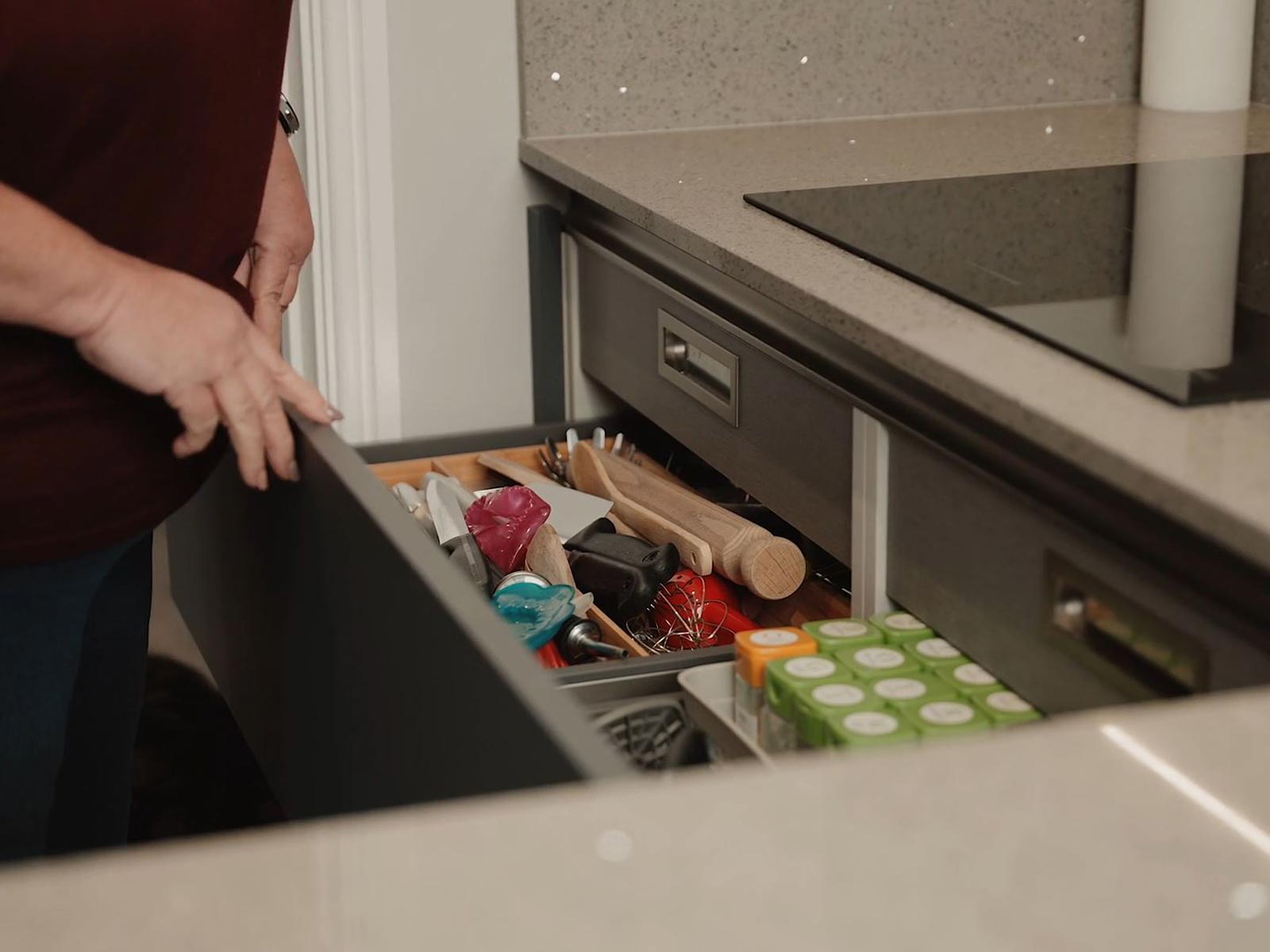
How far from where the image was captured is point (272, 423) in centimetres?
104

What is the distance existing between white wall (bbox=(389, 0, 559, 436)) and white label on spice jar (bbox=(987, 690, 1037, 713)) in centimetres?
104

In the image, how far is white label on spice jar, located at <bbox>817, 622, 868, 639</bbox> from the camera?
1.12 m

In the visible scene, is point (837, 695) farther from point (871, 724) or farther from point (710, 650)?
point (710, 650)

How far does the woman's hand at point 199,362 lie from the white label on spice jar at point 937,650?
43 cm

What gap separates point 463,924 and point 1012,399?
56 centimetres

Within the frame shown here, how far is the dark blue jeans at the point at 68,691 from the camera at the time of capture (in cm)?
107

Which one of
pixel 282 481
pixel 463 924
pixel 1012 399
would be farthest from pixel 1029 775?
pixel 282 481

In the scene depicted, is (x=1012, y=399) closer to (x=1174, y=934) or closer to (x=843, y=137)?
(x=1174, y=934)

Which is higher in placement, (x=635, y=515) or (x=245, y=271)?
(x=245, y=271)

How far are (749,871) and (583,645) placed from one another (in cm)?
87

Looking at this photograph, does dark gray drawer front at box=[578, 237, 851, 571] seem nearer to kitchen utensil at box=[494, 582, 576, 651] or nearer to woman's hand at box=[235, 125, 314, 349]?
kitchen utensil at box=[494, 582, 576, 651]

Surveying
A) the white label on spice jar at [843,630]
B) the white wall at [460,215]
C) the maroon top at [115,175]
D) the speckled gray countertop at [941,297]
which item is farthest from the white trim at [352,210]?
the white label on spice jar at [843,630]

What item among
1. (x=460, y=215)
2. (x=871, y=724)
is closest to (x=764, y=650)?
(x=871, y=724)

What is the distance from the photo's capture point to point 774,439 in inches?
55.1
